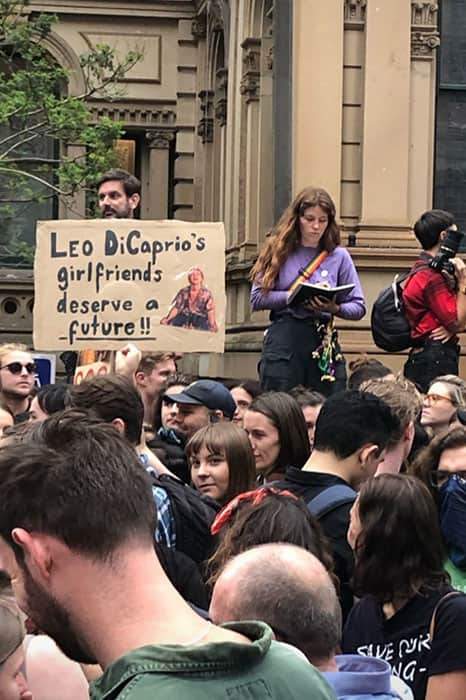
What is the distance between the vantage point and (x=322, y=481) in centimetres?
509

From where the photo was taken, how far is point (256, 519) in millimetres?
4047

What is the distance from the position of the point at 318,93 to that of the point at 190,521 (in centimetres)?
1008

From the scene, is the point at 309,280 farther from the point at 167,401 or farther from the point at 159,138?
the point at 159,138

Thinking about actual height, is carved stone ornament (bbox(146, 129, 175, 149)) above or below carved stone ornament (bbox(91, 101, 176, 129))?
below

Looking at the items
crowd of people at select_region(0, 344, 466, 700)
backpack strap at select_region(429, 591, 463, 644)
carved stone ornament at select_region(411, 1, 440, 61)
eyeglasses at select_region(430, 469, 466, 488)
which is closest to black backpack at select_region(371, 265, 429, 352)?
crowd of people at select_region(0, 344, 466, 700)

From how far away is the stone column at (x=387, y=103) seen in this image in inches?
583

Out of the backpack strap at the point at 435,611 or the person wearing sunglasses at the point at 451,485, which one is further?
the person wearing sunglasses at the point at 451,485

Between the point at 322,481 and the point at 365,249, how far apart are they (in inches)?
372

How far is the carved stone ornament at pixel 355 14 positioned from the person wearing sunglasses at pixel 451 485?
9763 mm

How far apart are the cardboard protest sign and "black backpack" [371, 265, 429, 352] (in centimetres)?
129

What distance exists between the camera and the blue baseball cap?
7.57 meters

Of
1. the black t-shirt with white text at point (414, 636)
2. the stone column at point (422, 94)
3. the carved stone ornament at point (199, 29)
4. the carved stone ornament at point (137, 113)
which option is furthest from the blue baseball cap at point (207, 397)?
the carved stone ornament at point (199, 29)

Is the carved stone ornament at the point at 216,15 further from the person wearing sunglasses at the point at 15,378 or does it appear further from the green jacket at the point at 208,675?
the green jacket at the point at 208,675

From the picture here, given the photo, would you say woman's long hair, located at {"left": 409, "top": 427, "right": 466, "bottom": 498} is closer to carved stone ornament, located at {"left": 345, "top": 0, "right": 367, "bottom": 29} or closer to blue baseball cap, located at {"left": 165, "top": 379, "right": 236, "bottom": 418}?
blue baseball cap, located at {"left": 165, "top": 379, "right": 236, "bottom": 418}
